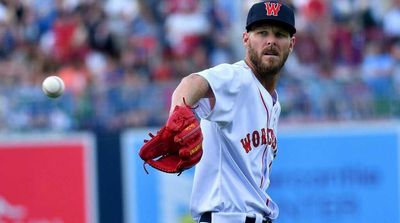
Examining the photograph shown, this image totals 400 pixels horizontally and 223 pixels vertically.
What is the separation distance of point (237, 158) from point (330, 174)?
6170 millimetres

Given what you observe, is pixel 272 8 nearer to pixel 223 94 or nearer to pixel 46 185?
pixel 223 94

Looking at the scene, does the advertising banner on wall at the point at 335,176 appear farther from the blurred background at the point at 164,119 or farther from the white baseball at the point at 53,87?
the white baseball at the point at 53,87

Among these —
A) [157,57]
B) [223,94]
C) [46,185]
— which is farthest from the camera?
[157,57]

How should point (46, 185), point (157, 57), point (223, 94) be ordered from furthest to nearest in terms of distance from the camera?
point (157, 57)
point (46, 185)
point (223, 94)

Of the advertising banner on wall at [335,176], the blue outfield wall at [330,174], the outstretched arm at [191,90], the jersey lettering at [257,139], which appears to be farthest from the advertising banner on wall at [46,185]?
the outstretched arm at [191,90]

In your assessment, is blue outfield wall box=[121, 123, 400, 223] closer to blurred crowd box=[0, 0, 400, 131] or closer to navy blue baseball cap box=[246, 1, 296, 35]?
blurred crowd box=[0, 0, 400, 131]

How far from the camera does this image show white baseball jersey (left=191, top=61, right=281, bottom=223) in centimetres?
545

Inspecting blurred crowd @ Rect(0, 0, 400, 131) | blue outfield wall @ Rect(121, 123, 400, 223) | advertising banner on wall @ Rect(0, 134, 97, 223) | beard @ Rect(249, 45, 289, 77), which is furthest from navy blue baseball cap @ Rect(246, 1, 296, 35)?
advertising banner on wall @ Rect(0, 134, 97, 223)

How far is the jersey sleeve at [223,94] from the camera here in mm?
5211

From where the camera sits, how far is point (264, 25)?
17.9 ft

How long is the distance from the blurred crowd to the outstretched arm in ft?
19.9

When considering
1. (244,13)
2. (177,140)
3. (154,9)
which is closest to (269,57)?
(177,140)

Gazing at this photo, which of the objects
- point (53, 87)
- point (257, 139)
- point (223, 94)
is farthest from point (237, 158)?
point (53, 87)

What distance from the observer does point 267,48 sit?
5.41 metres
